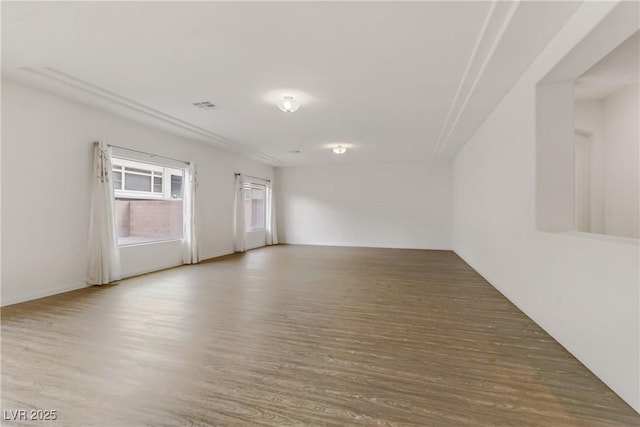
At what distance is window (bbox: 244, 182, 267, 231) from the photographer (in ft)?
29.6

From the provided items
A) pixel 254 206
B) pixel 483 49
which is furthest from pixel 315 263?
pixel 483 49

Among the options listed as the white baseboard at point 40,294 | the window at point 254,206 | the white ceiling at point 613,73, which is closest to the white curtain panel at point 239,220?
the window at point 254,206

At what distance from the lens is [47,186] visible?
3812 millimetres

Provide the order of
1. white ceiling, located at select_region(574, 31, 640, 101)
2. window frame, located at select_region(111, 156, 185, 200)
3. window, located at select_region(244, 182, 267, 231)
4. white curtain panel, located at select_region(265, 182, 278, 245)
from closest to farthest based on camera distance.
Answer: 1. white ceiling, located at select_region(574, 31, 640, 101)
2. window frame, located at select_region(111, 156, 185, 200)
3. window, located at select_region(244, 182, 267, 231)
4. white curtain panel, located at select_region(265, 182, 278, 245)

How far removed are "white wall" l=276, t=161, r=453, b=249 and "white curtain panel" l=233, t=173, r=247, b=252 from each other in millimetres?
2458

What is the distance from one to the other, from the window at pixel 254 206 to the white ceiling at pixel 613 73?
7.56m

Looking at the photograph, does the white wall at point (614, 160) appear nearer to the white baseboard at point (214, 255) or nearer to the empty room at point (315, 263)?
the empty room at point (315, 263)

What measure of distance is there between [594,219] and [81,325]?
672cm

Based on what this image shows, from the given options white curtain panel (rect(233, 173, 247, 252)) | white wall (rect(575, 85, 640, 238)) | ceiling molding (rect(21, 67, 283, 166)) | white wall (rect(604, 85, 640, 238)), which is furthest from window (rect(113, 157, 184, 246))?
white wall (rect(604, 85, 640, 238))

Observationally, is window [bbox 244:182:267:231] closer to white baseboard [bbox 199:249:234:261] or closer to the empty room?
white baseboard [bbox 199:249:234:261]

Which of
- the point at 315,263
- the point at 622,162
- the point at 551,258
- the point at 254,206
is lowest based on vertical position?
the point at 315,263

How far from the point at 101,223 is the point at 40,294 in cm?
113

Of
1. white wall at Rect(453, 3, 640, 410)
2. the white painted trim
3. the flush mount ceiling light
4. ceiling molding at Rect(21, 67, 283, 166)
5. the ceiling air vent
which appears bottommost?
the white painted trim

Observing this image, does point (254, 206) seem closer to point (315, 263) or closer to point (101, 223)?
point (315, 263)
